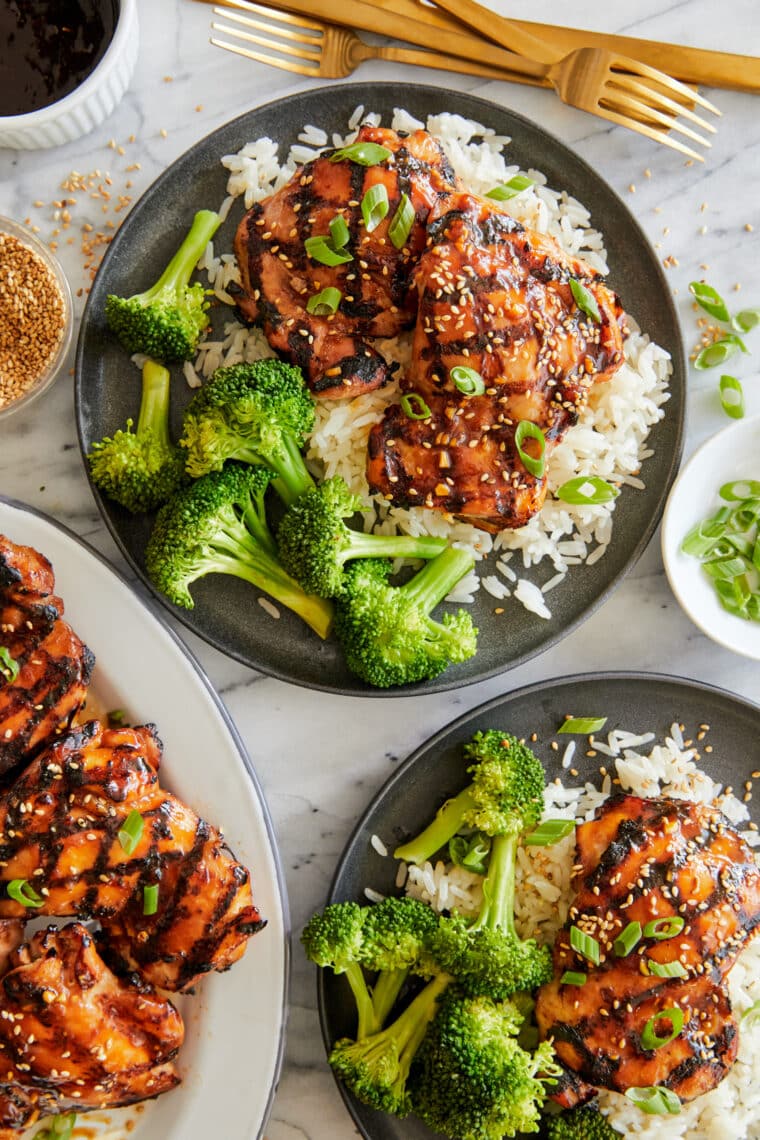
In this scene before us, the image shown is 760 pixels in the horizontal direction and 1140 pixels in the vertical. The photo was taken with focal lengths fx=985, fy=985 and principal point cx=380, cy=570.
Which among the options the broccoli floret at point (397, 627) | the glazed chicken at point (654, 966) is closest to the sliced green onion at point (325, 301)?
the broccoli floret at point (397, 627)

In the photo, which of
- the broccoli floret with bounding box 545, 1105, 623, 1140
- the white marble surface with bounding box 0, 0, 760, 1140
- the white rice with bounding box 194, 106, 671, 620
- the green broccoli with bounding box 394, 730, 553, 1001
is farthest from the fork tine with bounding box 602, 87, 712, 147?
the broccoli floret with bounding box 545, 1105, 623, 1140

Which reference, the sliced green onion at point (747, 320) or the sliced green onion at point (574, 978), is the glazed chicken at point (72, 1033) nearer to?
the sliced green onion at point (574, 978)

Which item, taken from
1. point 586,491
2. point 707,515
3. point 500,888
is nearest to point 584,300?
point 586,491

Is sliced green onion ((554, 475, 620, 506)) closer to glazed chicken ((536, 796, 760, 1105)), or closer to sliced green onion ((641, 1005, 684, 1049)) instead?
glazed chicken ((536, 796, 760, 1105))

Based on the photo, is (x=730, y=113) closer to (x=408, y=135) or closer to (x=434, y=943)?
(x=408, y=135)

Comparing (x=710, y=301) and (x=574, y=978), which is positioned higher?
(x=710, y=301)

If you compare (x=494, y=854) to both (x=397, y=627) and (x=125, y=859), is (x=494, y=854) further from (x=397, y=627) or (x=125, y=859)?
(x=125, y=859)
